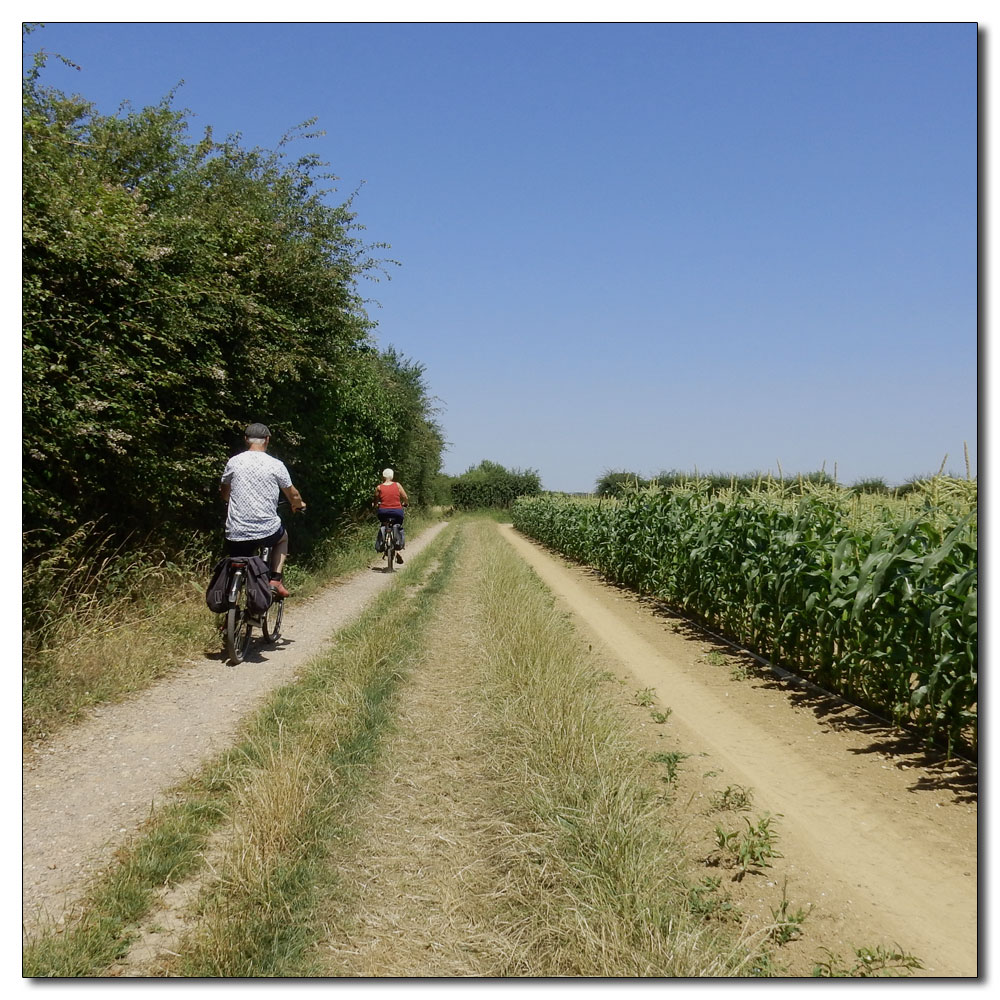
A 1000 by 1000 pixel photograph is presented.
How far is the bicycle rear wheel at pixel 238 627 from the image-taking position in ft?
21.6

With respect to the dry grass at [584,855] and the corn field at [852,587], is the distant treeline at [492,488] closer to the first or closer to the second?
the corn field at [852,587]

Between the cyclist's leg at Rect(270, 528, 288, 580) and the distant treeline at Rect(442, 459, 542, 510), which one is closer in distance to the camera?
the cyclist's leg at Rect(270, 528, 288, 580)

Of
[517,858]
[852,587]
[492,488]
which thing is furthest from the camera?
[492,488]

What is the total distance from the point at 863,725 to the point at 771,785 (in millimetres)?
1564

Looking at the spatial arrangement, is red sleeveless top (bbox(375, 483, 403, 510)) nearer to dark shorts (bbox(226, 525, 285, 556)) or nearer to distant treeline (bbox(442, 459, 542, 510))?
dark shorts (bbox(226, 525, 285, 556))

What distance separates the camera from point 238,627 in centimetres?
682

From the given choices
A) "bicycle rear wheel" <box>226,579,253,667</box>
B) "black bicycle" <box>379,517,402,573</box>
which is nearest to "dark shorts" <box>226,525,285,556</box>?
"bicycle rear wheel" <box>226,579,253,667</box>

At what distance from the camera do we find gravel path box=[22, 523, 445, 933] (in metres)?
3.14

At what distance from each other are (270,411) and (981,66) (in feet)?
30.6

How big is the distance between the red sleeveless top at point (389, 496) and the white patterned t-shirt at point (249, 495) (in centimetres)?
784

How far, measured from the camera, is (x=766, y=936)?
2.66m

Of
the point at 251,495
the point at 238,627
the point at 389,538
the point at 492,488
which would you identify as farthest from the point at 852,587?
the point at 492,488

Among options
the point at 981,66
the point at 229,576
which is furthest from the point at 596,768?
the point at 229,576

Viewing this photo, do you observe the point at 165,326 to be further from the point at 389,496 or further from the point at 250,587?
the point at 389,496
